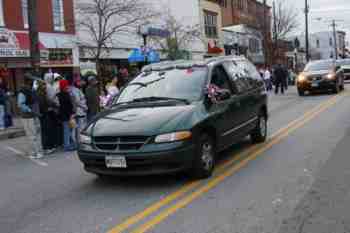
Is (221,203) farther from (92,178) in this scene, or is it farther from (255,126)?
(255,126)

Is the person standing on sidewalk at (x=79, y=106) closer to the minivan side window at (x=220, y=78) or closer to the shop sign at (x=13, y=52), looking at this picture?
the minivan side window at (x=220, y=78)

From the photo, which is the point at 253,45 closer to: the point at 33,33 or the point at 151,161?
the point at 33,33

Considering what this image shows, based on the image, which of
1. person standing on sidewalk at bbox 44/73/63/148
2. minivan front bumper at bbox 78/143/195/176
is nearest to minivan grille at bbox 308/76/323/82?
person standing on sidewalk at bbox 44/73/63/148

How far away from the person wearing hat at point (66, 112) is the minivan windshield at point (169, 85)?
112 inches

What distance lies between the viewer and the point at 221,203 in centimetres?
566

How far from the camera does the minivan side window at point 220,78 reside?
25.9ft

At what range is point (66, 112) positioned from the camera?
35.0 ft

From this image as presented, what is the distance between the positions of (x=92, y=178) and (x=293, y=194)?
3.14 meters

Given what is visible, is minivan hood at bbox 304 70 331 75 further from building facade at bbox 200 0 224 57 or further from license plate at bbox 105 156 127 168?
license plate at bbox 105 156 127 168

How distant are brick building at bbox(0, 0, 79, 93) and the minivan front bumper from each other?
12208mm

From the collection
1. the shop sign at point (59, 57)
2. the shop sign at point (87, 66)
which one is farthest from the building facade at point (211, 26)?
the shop sign at point (59, 57)

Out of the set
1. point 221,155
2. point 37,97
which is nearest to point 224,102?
point 221,155

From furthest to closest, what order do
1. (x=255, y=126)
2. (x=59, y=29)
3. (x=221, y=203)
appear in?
(x=59, y=29) < (x=255, y=126) < (x=221, y=203)

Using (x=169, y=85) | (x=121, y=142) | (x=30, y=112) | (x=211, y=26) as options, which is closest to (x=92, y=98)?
(x=30, y=112)
